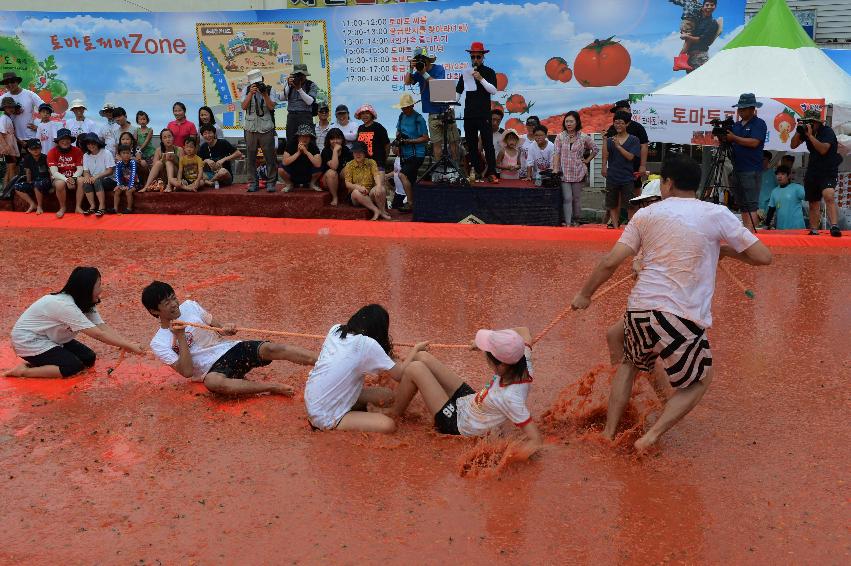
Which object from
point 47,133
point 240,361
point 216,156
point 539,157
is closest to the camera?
point 240,361

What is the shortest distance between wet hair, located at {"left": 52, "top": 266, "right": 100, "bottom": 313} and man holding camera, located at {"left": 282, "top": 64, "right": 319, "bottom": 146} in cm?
669

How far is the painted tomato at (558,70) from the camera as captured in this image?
14617 mm

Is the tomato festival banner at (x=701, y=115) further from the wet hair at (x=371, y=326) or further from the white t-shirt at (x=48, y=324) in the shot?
the white t-shirt at (x=48, y=324)

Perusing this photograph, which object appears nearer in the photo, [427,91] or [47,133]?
[427,91]

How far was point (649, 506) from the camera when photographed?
15.1 ft

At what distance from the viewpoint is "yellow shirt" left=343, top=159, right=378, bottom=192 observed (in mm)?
12383

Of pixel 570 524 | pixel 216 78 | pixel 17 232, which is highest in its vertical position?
pixel 216 78

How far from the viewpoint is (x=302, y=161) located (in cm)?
1287

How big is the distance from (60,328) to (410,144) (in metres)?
6.88

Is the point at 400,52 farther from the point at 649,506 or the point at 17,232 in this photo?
the point at 649,506

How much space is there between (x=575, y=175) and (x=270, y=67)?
683 centimetres

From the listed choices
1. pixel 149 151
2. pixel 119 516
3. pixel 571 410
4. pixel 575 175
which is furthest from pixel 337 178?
pixel 119 516

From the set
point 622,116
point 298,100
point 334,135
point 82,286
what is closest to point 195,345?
point 82,286

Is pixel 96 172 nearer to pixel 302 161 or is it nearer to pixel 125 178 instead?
pixel 125 178
